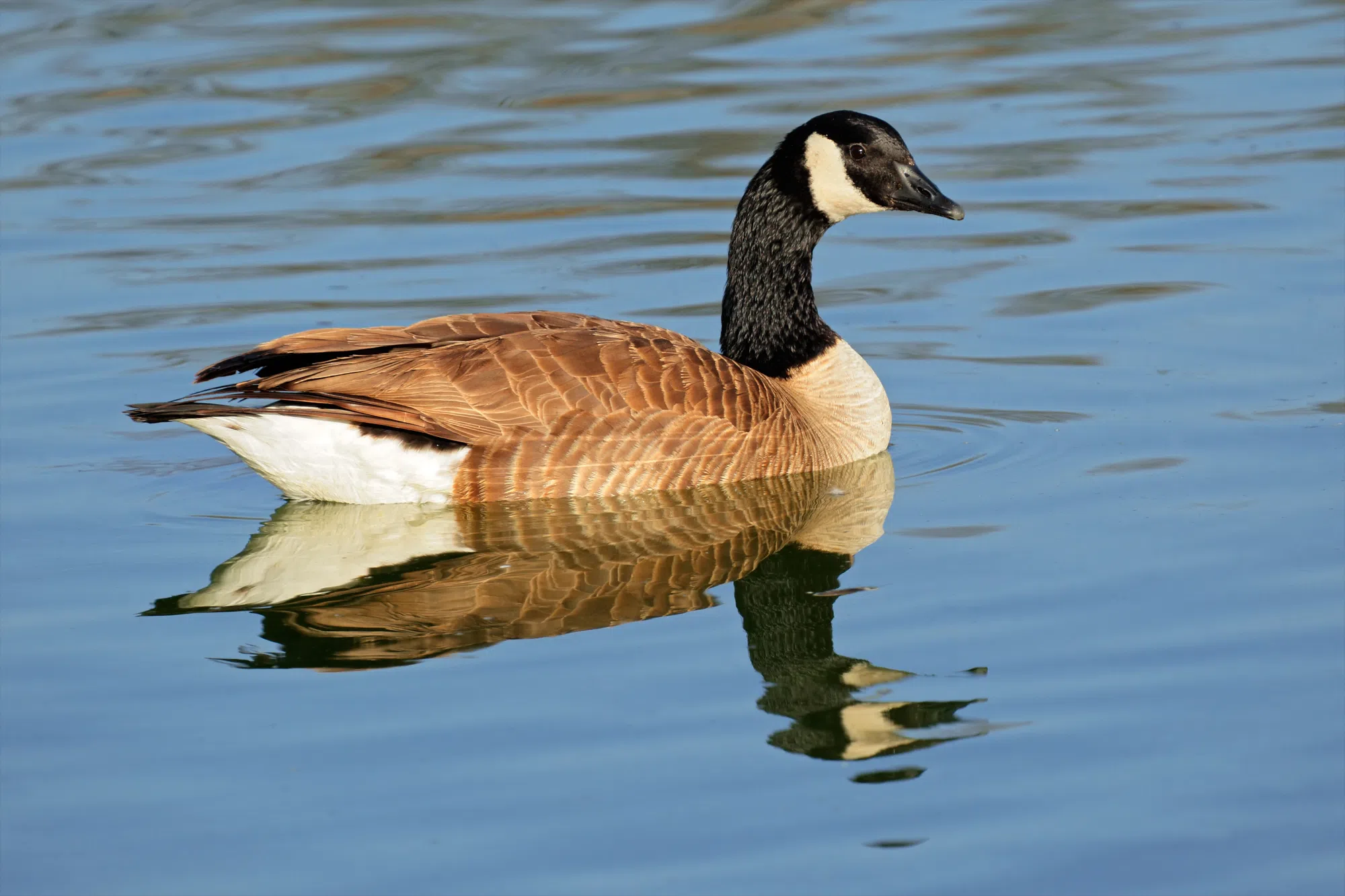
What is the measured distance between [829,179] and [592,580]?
3.27 m

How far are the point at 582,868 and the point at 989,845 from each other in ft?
4.13

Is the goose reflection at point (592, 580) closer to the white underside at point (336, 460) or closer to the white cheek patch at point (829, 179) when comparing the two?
the white underside at point (336, 460)

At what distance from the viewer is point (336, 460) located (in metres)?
9.30

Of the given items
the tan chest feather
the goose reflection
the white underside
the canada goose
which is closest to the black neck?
the tan chest feather

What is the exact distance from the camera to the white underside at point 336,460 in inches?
357

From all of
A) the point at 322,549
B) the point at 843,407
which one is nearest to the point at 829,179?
the point at 843,407

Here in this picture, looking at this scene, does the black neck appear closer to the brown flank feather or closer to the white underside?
the brown flank feather

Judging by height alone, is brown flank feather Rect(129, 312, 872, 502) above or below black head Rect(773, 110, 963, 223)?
below

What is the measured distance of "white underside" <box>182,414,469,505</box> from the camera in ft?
29.8

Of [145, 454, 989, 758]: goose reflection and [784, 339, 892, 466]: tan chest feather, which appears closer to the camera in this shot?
[145, 454, 989, 758]: goose reflection

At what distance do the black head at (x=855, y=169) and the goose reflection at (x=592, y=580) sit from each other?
1.51 metres

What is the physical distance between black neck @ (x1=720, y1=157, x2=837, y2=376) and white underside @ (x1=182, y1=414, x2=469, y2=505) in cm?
212

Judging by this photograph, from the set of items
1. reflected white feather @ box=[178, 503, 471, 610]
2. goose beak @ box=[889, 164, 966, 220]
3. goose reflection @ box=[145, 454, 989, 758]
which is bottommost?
goose reflection @ box=[145, 454, 989, 758]

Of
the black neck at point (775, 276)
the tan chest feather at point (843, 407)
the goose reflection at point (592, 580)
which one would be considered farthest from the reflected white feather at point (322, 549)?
the black neck at point (775, 276)
